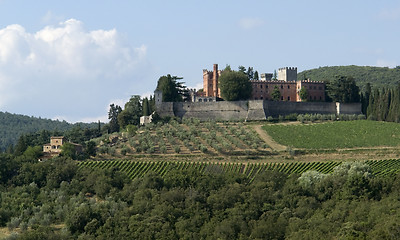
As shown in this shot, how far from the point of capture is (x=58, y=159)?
7075 centimetres

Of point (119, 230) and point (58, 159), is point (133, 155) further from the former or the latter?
point (119, 230)

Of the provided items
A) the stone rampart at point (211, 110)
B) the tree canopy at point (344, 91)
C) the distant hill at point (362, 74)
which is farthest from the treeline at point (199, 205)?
the distant hill at point (362, 74)

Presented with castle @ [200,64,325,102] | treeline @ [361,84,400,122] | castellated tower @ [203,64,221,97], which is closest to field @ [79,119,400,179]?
treeline @ [361,84,400,122]

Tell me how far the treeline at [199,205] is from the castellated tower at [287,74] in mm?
36076

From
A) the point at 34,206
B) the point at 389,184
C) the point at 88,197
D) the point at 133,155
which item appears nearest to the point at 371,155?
the point at 389,184

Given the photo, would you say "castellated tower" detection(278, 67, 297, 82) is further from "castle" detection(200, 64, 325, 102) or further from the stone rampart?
the stone rampart

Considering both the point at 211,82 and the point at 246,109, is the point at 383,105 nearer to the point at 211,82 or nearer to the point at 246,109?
the point at 246,109

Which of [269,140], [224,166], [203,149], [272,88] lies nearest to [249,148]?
[269,140]

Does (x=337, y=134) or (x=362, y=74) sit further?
(x=362, y=74)

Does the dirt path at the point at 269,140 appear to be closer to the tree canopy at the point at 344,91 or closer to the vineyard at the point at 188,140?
the vineyard at the point at 188,140

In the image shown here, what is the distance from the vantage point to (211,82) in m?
96.0

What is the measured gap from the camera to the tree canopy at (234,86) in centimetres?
8925

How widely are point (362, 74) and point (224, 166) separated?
98.1 metres

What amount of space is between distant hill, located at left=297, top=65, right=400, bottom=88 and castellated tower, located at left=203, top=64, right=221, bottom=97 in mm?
57181
